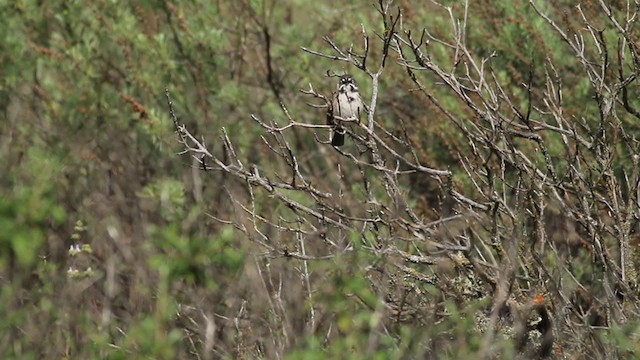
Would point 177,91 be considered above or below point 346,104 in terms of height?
below

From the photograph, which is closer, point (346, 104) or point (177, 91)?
point (346, 104)

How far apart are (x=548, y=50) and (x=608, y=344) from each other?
2848mm

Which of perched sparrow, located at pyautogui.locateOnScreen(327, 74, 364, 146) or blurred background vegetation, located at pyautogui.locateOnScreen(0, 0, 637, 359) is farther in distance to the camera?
blurred background vegetation, located at pyautogui.locateOnScreen(0, 0, 637, 359)

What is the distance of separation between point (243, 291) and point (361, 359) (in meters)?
1.91

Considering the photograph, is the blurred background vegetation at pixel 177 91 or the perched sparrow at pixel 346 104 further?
the blurred background vegetation at pixel 177 91

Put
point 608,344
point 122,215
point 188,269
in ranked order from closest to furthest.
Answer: point 188,269, point 608,344, point 122,215

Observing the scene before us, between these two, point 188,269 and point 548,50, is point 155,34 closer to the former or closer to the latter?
point 548,50

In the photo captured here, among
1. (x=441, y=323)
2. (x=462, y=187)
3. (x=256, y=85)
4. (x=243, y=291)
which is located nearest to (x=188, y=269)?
(x=441, y=323)

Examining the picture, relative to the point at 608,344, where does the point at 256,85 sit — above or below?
above

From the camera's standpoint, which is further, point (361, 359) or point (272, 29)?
point (272, 29)

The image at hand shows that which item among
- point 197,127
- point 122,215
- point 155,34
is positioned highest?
point 155,34

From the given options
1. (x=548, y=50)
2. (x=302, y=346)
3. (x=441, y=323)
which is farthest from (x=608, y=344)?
(x=548, y=50)

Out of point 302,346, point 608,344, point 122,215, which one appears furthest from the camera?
point 122,215

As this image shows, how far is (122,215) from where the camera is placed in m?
7.92
